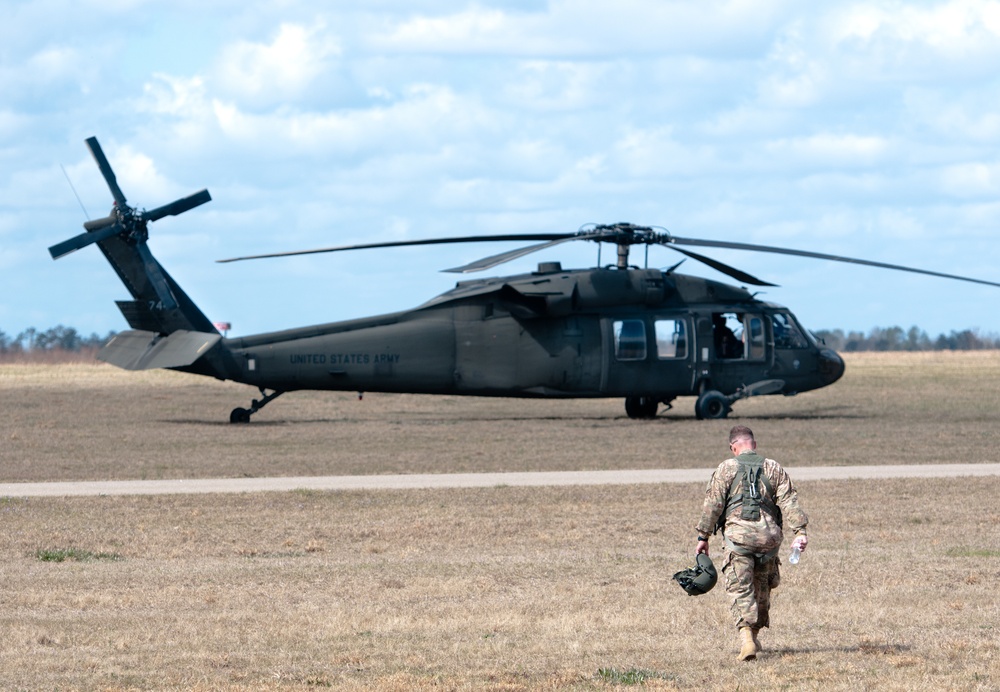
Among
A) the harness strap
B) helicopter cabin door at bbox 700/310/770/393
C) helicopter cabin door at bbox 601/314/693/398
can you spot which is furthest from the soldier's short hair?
helicopter cabin door at bbox 700/310/770/393

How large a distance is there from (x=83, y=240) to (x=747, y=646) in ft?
88.7

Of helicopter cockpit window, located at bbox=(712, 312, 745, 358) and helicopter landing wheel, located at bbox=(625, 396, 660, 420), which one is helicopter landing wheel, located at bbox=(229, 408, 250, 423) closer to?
helicopter landing wheel, located at bbox=(625, 396, 660, 420)

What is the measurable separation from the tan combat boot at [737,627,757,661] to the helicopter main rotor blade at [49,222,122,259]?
25927 mm

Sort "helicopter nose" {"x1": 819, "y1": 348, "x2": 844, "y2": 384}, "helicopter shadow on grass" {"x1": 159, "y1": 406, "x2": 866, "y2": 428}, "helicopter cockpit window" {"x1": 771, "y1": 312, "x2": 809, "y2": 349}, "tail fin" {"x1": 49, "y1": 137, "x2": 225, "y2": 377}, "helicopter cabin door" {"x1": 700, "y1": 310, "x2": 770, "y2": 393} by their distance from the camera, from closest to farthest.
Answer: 1. "tail fin" {"x1": 49, "y1": 137, "x2": 225, "y2": 377}
2. "helicopter cabin door" {"x1": 700, "y1": 310, "x2": 770, "y2": 393}
3. "helicopter cockpit window" {"x1": 771, "y1": 312, "x2": 809, "y2": 349}
4. "helicopter shadow on grass" {"x1": 159, "y1": 406, "x2": 866, "y2": 428}
5. "helicopter nose" {"x1": 819, "y1": 348, "x2": 844, "y2": 384}

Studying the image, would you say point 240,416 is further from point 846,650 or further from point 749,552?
point 749,552

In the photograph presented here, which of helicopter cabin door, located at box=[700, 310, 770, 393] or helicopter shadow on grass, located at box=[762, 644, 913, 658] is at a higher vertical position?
helicopter cabin door, located at box=[700, 310, 770, 393]

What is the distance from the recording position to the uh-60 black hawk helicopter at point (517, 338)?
32.5 meters

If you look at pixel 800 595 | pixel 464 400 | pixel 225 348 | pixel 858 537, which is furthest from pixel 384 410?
pixel 800 595

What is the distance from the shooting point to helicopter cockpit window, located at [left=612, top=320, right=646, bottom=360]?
3372 cm

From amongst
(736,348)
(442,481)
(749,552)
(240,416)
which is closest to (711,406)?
(736,348)

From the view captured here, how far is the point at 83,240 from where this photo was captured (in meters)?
33.4

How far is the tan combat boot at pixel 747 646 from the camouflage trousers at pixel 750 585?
0.15 ft

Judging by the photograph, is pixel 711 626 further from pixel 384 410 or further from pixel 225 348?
pixel 384 410

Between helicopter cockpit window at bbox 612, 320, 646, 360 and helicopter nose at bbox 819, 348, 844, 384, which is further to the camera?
helicopter nose at bbox 819, 348, 844, 384
